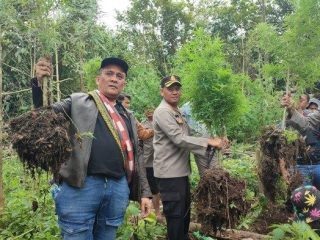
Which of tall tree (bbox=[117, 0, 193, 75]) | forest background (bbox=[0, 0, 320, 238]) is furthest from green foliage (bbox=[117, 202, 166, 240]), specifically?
tall tree (bbox=[117, 0, 193, 75])

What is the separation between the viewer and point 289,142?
5.57 m

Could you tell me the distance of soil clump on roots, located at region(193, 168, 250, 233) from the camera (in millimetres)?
4652

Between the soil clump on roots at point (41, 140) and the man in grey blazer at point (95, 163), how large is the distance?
0.17 metres

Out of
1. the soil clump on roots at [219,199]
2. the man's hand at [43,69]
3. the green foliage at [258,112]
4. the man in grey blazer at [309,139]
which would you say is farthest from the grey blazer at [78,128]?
the green foliage at [258,112]

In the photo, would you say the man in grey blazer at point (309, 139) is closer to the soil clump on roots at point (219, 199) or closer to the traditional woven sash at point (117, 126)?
the soil clump on roots at point (219, 199)

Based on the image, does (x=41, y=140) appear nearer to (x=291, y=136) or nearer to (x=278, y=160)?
(x=291, y=136)

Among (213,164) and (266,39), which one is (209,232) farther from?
(266,39)

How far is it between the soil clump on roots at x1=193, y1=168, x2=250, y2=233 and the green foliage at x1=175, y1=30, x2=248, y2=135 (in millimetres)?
610

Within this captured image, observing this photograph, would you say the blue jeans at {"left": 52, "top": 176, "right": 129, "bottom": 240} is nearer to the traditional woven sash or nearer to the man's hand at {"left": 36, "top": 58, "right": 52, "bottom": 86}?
the traditional woven sash

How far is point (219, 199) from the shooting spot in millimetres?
4656

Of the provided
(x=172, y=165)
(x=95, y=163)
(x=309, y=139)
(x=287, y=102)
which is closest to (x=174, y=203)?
(x=172, y=165)

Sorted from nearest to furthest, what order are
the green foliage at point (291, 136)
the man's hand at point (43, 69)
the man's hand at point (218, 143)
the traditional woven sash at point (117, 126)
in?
the man's hand at point (43, 69) → the traditional woven sash at point (117, 126) → the man's hand at point (218, 143) → the green foliage at point (291, 136)

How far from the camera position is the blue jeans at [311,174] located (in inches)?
210

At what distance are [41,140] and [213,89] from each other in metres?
2.42
